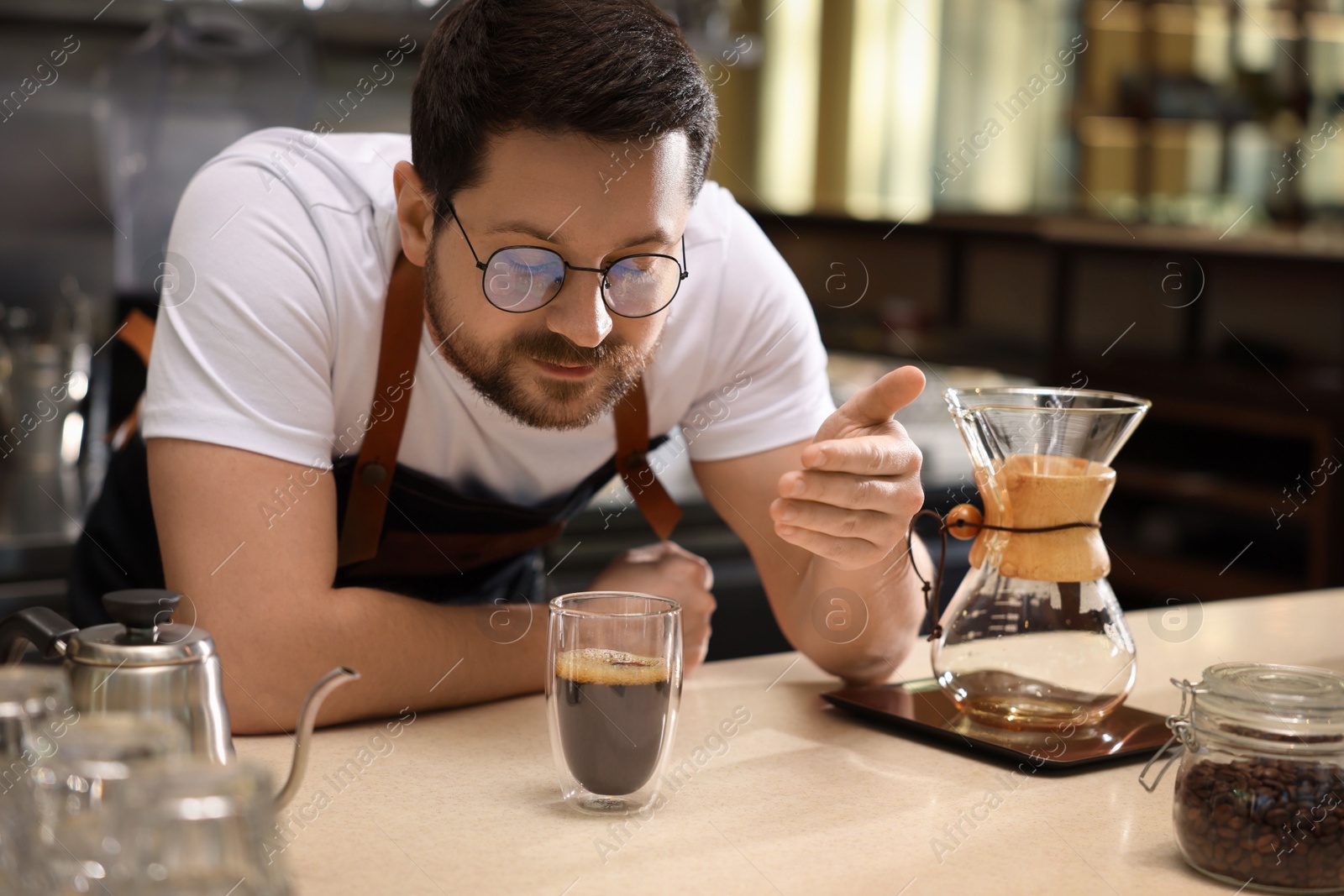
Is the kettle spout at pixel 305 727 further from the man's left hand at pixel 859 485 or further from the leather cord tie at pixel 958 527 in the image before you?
the leather cord tie at pixel 958 527

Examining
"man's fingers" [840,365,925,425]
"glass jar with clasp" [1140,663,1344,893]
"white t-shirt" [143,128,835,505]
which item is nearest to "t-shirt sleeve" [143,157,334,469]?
"white t-shirt" [143,128,835,505]

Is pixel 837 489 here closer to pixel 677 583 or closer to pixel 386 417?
pixel 677 583

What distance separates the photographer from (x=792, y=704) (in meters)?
1.38

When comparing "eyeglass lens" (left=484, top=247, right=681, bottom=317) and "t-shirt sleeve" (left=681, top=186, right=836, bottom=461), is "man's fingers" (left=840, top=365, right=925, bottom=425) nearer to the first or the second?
"eyeglass lens" (left=484, top=247, right=681, bottom=317)

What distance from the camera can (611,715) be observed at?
1.06m

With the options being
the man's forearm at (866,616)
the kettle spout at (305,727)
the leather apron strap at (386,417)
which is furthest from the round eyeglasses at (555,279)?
A: the kettle spout at (305,727)

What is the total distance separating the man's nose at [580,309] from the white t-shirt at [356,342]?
0.82 ft

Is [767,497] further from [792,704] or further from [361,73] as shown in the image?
[361,73]

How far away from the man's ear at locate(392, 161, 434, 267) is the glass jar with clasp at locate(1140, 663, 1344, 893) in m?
0.87

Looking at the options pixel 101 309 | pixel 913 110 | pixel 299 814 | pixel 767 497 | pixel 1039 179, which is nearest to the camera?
pixel 299 814

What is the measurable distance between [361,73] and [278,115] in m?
0.30

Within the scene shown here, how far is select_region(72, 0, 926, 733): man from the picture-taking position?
4.19ft

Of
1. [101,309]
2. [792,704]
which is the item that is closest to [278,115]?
[101,309]

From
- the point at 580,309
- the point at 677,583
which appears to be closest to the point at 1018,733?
the point at 677,583
